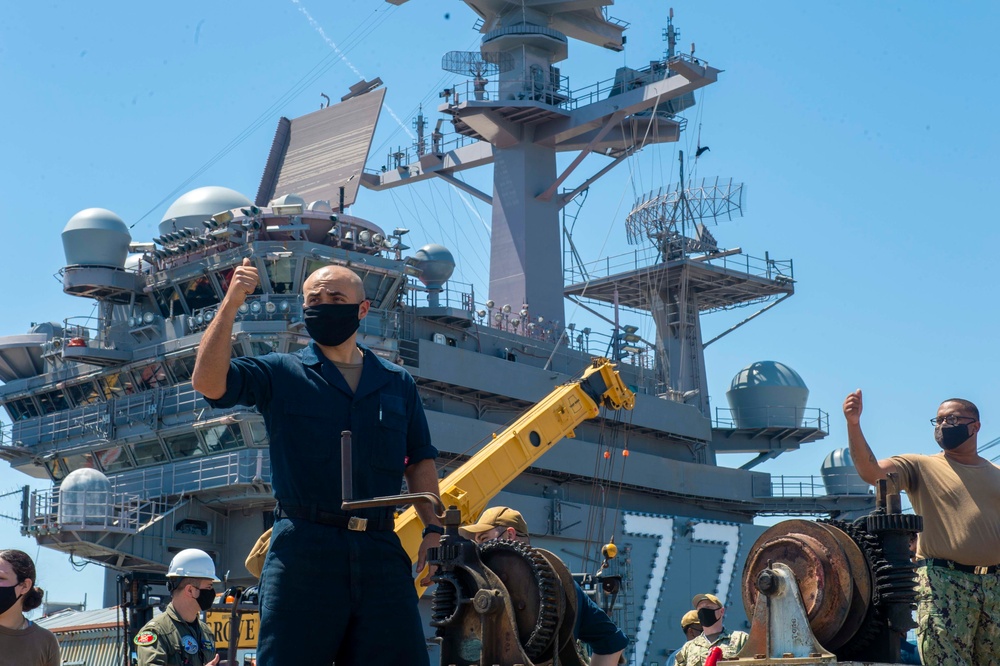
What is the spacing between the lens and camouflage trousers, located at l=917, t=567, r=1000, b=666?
6926mm

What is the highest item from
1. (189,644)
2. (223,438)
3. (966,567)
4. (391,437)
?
(223,438)

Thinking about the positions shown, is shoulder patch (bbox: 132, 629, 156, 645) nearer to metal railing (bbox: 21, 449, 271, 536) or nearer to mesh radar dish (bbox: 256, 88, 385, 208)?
metal railing (bbox: 21, 449, 271, 536)

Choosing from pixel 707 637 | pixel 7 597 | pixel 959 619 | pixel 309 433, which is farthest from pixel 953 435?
pixel 7 597

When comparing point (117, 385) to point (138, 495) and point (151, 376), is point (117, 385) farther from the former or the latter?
point (138, 495)

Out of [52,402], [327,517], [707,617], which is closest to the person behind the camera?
[327,517]

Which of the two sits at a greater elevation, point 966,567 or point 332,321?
point 332,321

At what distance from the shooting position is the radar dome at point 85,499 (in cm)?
3241

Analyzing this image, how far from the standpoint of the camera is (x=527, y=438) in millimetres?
25984

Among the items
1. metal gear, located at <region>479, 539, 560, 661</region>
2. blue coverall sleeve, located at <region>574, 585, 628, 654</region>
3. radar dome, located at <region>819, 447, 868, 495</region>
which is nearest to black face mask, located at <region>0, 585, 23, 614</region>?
metal gear, located at <region>479, 539, 560, 661</region>

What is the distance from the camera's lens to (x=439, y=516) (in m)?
5.75

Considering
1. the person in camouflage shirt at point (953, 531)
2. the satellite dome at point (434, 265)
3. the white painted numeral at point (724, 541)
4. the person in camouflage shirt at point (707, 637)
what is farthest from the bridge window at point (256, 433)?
the person in camouflage shirt at point (953, 531)

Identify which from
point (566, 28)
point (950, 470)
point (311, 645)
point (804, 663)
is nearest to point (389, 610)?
point (311, 645)

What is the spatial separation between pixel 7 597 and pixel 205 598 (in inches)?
68.2

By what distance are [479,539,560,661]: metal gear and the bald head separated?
2112mm
